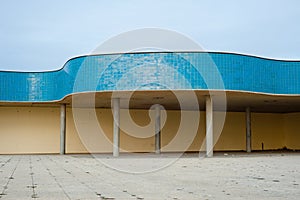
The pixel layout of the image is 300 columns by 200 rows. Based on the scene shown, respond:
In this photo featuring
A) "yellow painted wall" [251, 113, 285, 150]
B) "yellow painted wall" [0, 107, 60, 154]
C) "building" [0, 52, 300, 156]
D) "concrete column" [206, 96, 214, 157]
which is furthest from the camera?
"yellow painted wall" [251, 113, 285, 150]

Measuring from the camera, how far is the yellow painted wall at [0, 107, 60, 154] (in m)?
30.2

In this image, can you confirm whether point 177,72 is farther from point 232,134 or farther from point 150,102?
point 232,134

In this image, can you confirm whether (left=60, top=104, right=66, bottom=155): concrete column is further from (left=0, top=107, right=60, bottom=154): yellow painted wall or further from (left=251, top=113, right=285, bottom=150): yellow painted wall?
(left=251, top=113, right=285, bottom=150): yellow painted wall

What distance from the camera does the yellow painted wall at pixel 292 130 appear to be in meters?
37.5

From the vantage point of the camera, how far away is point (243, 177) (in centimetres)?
1291

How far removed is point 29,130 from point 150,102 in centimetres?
868

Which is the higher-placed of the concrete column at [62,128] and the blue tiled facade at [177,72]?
the blue tiled facade at [177,72]

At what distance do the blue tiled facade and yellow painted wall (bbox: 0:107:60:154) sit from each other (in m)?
7.63

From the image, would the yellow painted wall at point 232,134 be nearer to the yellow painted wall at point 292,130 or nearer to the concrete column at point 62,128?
the yellow painted wall at point 292,130

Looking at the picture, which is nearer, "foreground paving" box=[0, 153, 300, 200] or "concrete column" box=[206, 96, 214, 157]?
"foreground paving" box=[0, 153, 300, 200]

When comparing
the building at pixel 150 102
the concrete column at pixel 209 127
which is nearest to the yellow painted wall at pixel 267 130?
the building at pixel 150 102

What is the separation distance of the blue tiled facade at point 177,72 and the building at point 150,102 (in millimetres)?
46

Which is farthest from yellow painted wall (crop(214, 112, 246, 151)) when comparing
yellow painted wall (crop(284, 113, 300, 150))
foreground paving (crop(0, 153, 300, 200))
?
foreground paving (crop(0, 153, 300, 200))

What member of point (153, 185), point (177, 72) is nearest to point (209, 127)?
point (177, 72)
